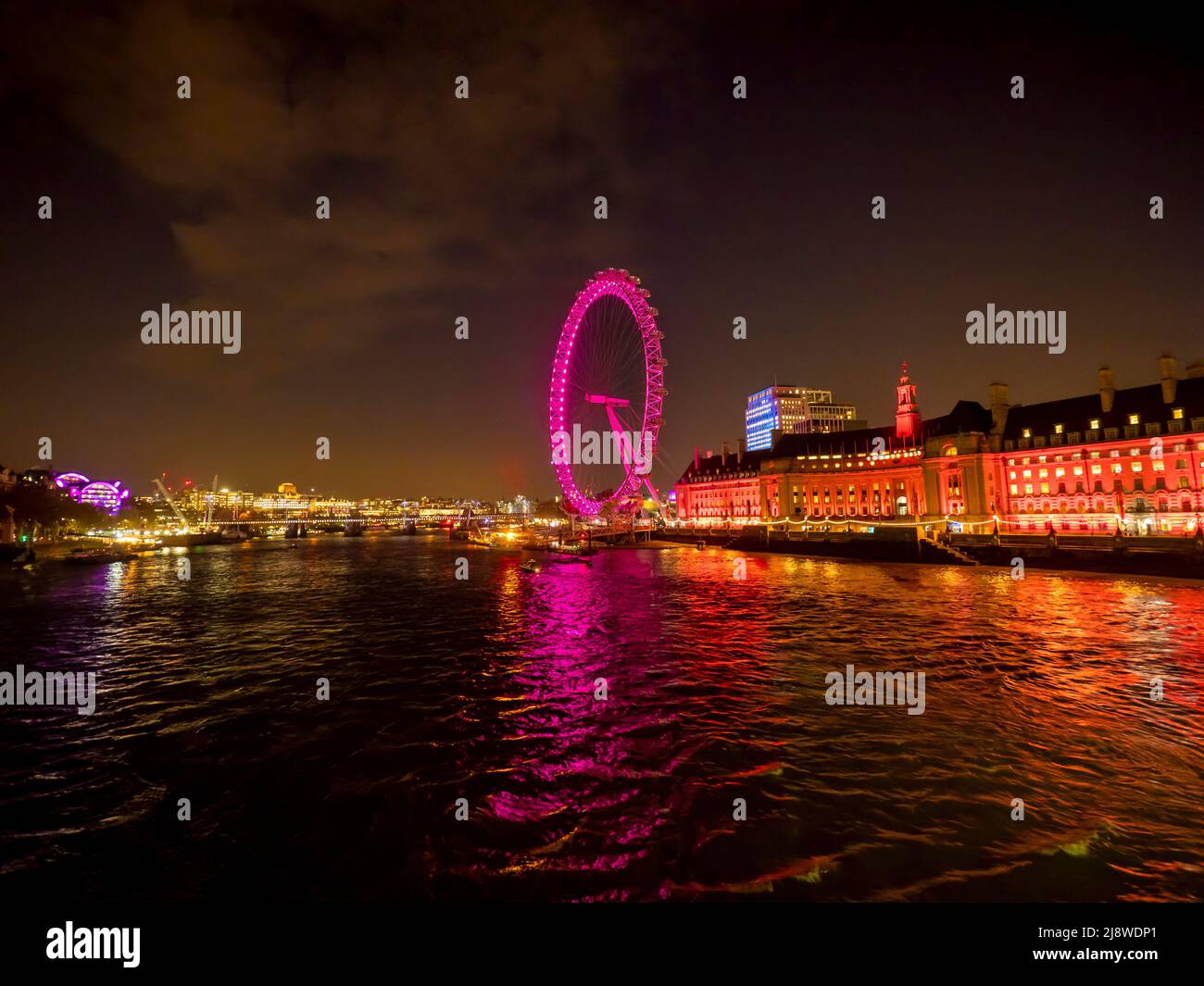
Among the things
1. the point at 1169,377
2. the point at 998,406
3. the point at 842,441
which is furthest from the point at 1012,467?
the point at 842,441

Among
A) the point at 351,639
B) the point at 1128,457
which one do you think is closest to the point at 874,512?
the point at 1128,457

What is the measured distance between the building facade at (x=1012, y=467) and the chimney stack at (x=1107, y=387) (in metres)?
0.14

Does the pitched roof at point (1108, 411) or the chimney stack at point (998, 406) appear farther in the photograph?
the chimney stack at point (998, 406)

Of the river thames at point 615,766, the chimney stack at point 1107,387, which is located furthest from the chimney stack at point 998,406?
the river thames at point 615,766

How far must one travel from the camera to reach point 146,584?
4725cm

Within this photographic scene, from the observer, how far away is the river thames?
7.25 metres

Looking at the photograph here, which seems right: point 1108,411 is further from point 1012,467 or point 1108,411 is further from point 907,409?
point 907,409

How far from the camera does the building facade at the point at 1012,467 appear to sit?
74000mm

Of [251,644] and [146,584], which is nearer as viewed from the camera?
[251,644]

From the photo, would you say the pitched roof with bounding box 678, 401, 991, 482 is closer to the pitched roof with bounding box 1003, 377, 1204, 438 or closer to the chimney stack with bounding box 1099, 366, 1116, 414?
the pitched roof with bounding box 1003, 377, 1204, 438

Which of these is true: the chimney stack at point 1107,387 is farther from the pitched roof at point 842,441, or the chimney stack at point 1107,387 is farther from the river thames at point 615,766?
the river thames at point 615,766

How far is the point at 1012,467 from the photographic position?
314ft
